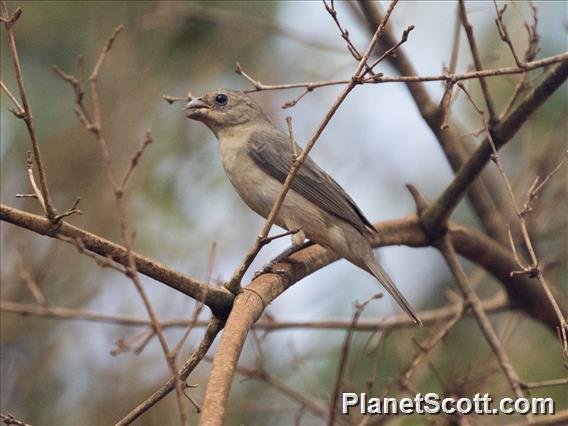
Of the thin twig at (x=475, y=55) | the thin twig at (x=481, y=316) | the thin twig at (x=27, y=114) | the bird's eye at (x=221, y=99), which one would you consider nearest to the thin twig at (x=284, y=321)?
the thin twig at (x=481, y=316)

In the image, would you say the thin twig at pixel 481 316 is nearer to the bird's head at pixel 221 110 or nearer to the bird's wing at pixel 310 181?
the bird's wing at pixel 310 181

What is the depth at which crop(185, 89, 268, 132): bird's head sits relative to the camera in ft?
16.3

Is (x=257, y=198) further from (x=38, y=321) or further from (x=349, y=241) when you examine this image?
(x=38, y=321)

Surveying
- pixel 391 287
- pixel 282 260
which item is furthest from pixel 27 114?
pixel 391 287

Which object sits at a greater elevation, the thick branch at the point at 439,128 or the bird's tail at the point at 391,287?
the thick branch at the point at 439,128

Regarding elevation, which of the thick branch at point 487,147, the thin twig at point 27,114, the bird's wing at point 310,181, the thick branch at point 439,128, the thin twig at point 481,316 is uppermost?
the thick branch at point 439,128

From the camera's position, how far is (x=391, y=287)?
418 cm

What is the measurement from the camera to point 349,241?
4391 millimetres

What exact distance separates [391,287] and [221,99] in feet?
5.33

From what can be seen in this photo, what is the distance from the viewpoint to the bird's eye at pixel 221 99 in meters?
5.04

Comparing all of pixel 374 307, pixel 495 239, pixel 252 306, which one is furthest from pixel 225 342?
pixel 374 307

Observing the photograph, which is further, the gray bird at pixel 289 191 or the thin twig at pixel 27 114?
the gray bird at pixel 289 191

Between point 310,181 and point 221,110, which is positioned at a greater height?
point 221,110

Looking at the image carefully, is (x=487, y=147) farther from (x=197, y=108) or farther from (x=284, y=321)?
(x=197, y=108)
